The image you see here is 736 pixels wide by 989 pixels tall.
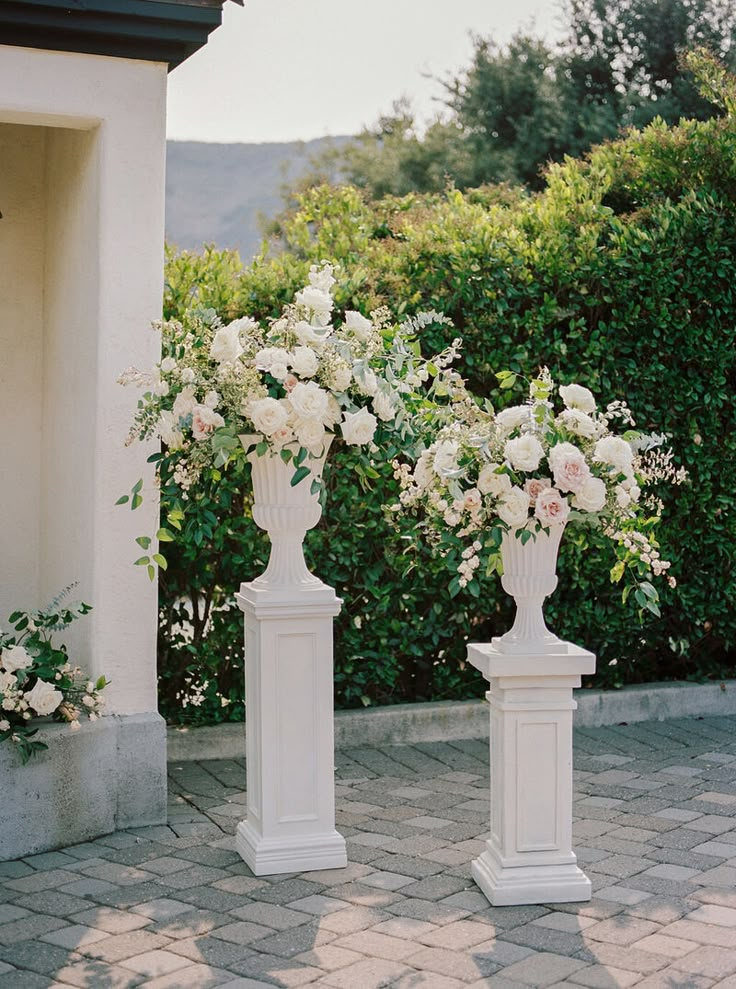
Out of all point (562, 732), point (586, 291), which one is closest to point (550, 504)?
point (562, 732)

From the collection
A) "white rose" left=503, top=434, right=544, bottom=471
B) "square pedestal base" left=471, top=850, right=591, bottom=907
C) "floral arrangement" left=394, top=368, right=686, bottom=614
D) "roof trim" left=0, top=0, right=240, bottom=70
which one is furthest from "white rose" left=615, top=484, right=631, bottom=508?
"roof trim" left=0, top=0, right=240, bottom=70

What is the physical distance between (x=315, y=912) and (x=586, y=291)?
377 cm

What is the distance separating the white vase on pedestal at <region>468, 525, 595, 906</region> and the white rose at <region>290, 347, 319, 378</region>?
92cm

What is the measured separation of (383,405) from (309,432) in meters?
0.32

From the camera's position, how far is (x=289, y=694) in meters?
4.57

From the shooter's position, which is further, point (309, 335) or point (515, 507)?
point (309, 335)

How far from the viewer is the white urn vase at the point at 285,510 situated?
4.55m

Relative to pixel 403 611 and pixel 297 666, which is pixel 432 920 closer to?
pixel 297 666

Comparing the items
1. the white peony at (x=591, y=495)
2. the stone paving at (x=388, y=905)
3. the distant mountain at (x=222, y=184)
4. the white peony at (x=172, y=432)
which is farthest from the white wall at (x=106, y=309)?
the distant mountain at (x=222, y=184)

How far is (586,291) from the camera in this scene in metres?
6.57

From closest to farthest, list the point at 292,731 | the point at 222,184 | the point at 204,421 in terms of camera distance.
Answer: the point at 204,421 < the point at 292,731 < the point at 222,184

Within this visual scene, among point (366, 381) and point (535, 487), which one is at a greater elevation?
point (366, 381)

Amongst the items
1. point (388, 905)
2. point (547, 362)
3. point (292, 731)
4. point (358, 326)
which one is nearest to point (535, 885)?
point (388, 905)

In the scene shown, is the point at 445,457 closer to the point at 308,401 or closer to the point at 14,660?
the point at 308,401
